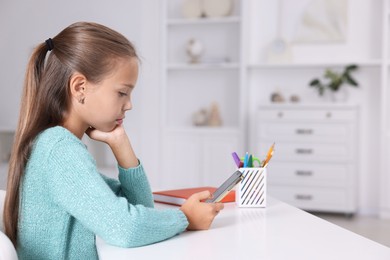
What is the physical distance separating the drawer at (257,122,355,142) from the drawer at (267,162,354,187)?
0.20m

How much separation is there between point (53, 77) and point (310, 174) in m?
3.38

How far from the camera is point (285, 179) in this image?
4.30 m

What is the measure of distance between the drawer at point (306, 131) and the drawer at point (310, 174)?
20cm

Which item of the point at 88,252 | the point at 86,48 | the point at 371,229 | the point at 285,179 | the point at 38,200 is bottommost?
the point at 371,229

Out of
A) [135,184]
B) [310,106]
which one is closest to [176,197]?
[135,184]

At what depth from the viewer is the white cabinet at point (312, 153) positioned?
4.15 m

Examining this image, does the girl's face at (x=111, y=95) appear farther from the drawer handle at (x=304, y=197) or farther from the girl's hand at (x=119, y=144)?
the drawer handle at (x=304, y=197)

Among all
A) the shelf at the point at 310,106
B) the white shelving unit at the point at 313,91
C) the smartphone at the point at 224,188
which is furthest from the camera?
the white shelving unit at the point at 313,91

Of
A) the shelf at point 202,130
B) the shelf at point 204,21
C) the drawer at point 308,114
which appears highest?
the shelf at point 204,21

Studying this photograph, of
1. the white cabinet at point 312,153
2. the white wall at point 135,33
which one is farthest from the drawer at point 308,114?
→ the white wall at point 135,33

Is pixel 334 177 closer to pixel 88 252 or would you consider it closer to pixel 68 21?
pixel 68 21

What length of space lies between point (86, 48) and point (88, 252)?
0.41 m

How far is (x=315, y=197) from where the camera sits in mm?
4254

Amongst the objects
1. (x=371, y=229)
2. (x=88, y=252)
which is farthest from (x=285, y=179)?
(x=88, y=252)
